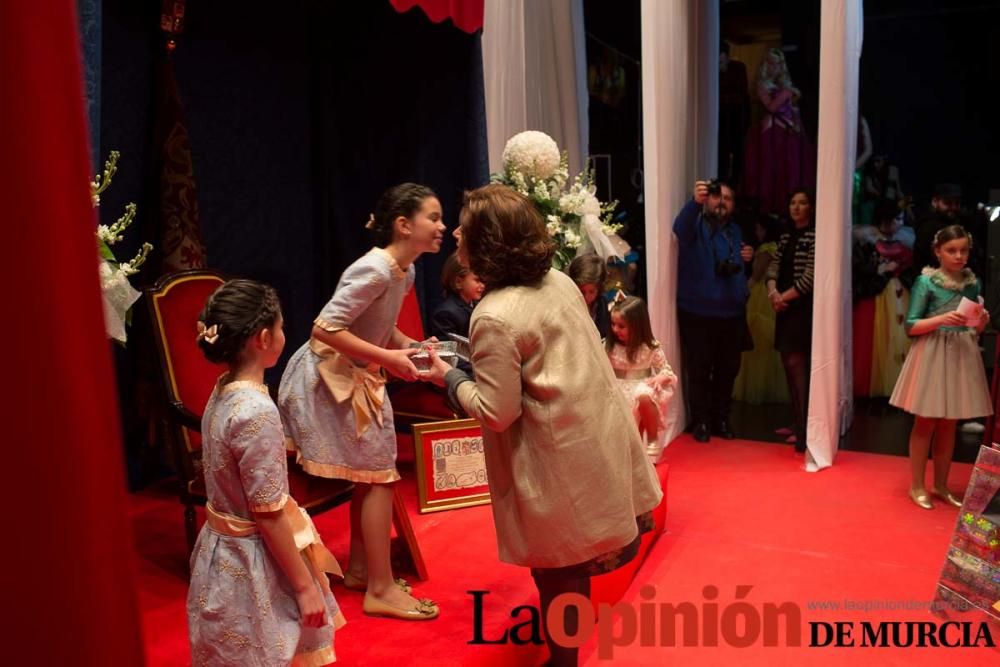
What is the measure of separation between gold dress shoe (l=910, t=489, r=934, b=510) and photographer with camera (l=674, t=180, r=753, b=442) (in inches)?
50.9

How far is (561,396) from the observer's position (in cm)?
203

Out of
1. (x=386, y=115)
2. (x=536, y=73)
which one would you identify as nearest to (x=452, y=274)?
(x=386, y=115)

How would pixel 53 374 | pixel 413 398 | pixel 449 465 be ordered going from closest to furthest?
pixel 53 374 < pixel 449 465 < pixel 413 398

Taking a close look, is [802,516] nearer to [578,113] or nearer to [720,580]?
[720,580]

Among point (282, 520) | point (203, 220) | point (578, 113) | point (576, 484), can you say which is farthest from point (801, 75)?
point (282, 520)

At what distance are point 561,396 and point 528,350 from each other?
0.13 m

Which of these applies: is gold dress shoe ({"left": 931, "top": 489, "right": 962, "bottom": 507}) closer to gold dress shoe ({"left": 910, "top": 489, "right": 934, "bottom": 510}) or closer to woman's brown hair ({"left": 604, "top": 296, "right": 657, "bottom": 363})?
gold dress shoe ({"left": 910, "top": 489, "right": 934, "bottom": 510})

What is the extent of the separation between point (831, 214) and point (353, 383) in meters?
2.88

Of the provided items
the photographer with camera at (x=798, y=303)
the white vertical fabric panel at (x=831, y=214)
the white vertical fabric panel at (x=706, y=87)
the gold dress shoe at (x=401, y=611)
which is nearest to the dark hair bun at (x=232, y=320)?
the gold dress shoe at (x=401, y=611)

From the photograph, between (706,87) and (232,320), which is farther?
(706,87)

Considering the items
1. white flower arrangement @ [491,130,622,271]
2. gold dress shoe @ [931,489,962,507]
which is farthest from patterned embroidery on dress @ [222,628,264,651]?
gold dress shoe @ [931,489,962,507]

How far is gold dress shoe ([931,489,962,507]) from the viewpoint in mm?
3930

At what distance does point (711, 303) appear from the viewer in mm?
5020

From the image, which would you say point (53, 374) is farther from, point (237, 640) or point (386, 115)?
point (386, 115)
